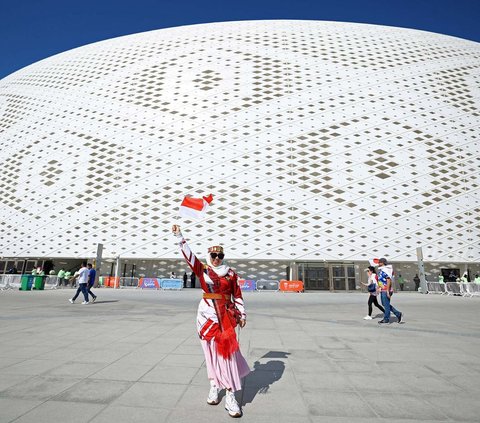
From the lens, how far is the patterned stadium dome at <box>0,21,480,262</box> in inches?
714

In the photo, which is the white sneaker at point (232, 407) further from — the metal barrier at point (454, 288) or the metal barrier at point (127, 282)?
the metal barrier at point (127, 282)

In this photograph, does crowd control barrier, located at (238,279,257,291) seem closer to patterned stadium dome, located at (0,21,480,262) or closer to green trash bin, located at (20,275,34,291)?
patterned stadium dome, located at (0,21,480,262)

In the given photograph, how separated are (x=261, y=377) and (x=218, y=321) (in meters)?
0.78

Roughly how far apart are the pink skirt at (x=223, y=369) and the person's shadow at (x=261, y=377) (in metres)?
0.15

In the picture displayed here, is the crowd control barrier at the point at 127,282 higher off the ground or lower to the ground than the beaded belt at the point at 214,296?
lower

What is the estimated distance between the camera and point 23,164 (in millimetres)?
21266

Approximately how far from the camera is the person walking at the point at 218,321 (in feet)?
6.97

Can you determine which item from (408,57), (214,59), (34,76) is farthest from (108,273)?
(408,57)

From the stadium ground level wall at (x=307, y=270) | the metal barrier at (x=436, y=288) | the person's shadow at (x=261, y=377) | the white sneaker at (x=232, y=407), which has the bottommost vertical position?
the person's shadow at (x=261, y=377)

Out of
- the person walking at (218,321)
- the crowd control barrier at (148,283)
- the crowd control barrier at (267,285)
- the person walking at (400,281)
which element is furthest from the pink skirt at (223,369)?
the person walking at (400,281)

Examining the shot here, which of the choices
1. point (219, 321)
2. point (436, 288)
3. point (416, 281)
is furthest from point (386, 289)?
point (416, 281)

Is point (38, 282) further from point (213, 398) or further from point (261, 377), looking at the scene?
point (213, 398)

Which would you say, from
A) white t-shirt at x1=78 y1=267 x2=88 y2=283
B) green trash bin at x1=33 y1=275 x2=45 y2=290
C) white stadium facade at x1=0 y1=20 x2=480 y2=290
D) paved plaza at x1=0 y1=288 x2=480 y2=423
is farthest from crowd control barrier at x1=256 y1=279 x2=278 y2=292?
paved plaza at x1=0 y1=288 x2=480 y2=423

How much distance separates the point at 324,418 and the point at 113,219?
753 inches
